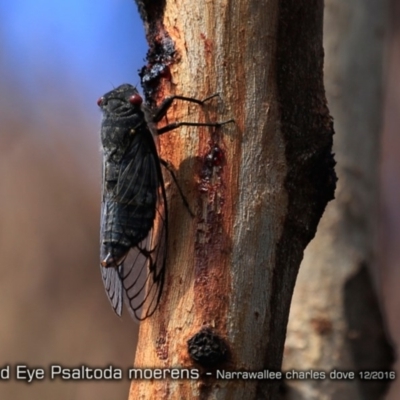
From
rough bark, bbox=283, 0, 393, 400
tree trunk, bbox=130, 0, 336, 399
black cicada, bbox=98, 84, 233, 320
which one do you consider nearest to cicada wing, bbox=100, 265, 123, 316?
black cicada, bbox=98, 84, 233, 320

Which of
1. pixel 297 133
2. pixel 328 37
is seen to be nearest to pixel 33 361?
Answer: pixel 328 37

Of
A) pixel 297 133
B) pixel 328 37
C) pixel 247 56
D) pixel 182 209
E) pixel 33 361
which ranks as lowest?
pixel 33 361

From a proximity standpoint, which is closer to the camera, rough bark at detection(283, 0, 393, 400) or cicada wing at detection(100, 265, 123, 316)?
cicada wing at detection(100, 265, 123, 316)

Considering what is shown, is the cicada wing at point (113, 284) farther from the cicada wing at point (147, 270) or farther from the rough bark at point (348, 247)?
the rough bark at point (348, 247)

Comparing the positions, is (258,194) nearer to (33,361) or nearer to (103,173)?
(103,173)

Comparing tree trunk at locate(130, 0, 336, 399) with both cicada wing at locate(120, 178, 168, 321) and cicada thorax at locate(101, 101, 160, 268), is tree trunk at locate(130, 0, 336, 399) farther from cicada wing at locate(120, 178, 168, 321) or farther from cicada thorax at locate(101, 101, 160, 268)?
cicada thorax at locate(101, 101, 160, 268)

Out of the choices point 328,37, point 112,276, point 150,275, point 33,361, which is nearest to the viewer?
point 150,275

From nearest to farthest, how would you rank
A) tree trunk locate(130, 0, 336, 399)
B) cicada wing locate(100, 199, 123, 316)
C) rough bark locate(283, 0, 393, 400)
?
1. tree trunk locate(130, 0, 336, 399)
2. cicada wing locate(100, 199, 123, 316)
3. rough bark locate(283, 0, 393, 400)

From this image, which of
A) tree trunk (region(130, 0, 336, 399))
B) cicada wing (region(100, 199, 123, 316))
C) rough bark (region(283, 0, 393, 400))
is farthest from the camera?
rough bark (region(283, 0, 393, 400))
